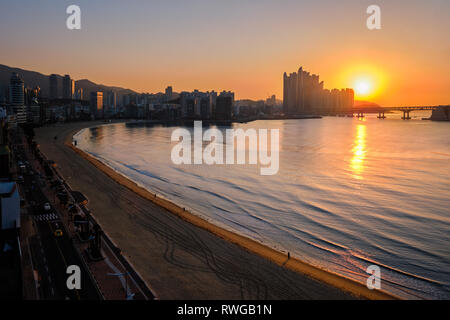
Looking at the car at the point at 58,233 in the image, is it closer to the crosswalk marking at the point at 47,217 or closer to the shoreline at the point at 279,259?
the crosswalk marking at the point at 47,217

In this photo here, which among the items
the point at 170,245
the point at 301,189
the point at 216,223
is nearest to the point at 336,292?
the point at 170,245

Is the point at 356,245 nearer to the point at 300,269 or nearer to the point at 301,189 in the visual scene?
the point at 300,269

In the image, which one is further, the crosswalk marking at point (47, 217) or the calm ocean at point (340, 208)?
the crosswalk marking at point (47, 217)

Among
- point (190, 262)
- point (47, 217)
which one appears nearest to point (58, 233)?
point (47, 217)

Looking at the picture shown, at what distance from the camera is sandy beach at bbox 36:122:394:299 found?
384 inches

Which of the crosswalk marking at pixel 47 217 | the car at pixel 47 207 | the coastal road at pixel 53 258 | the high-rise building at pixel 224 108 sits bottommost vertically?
the coastal road at pixel 53 258

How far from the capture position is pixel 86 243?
11891mm

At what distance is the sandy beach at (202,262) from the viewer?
32.0 ft

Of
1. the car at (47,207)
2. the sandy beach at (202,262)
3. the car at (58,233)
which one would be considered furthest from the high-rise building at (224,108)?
the car at (58,233)

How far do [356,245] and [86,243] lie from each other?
11562 millimetres

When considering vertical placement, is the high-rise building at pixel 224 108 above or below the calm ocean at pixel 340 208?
above

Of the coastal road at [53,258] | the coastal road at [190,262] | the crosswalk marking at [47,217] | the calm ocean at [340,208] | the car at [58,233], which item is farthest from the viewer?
the crosswalk marking at [47,217]

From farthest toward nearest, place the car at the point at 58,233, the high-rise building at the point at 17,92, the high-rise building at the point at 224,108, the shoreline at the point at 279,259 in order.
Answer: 1. the high-rise building at the point at 224,108
2. the high-rise building at the point at 17,92
3. the car at the point at 58,233
4. the shoreline at the point at 279,259

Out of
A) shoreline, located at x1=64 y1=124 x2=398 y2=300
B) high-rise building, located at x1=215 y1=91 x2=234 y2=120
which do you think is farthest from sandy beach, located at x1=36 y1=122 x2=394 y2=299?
high-rise building, located at x1=215 y1=91 x2=234 y2=120
